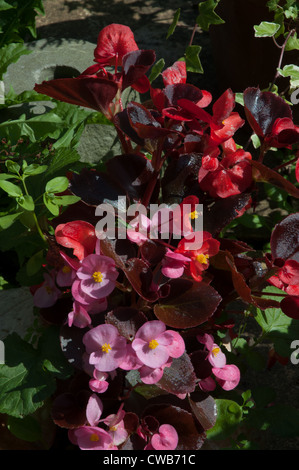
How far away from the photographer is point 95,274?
100 centimetres

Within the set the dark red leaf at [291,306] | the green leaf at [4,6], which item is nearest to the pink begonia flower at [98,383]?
the dark red leaf at [291,306]

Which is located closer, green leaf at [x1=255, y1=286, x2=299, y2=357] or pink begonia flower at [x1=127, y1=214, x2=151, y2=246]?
pink begonia flower at [x1=127, y1=214, x2=151, y2=246]

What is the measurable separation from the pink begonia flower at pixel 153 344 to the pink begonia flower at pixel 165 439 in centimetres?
17

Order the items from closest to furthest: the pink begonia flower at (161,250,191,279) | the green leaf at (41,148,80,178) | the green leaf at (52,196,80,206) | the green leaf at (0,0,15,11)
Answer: the pink begonia flower at (161,250,191,279)
the green leaf at (52,196,80,206)
the green leaf at (41,148,80,178)
the green leaf at (0,0,15,11)

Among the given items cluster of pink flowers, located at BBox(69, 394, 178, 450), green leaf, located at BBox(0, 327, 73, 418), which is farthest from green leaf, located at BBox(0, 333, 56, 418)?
cluster of pink flowers, located at BBox(69, 394, 178, 450)

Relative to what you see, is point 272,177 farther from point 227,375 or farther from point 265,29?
point 265,29

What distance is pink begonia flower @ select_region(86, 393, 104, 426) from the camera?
104 centimetres

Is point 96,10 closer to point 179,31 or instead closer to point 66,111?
point 179,31

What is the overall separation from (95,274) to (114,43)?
1.57 ft

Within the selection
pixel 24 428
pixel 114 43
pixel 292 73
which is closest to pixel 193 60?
pixel 292 73

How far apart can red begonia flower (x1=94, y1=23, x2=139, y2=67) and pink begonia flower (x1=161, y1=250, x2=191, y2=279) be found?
0.42 m

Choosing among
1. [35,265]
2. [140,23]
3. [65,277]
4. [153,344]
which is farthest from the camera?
[140,23]

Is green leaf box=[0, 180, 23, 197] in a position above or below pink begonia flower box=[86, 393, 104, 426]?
above

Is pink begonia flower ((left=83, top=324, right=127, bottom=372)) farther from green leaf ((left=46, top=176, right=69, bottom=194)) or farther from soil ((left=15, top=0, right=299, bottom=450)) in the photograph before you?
soil ((left=15, top=0, right=299, bottom=450))
